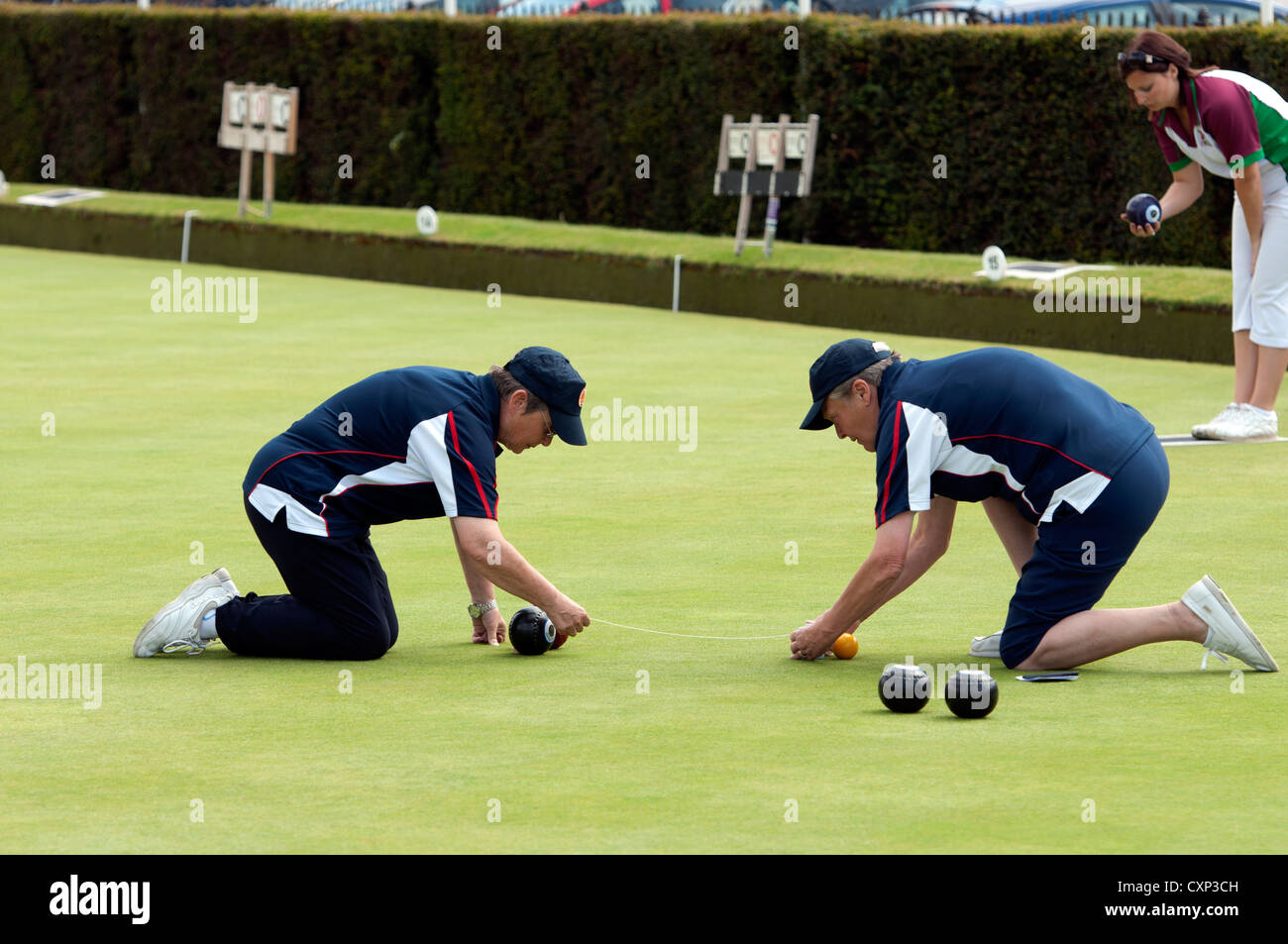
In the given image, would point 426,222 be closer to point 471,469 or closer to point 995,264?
point 995,264

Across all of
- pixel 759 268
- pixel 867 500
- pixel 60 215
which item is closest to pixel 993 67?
pixel 759 268

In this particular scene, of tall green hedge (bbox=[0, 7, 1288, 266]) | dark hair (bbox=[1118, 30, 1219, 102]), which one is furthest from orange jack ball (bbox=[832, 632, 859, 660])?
tall green hedge (bbox=[0, 7, 1288, 266])

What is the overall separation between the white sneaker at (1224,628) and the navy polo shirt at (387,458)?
7.58 ft

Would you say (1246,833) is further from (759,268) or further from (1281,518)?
(759,268)

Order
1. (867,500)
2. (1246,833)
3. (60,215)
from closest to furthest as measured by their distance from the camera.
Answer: (1246,833)
(867,500)
(60,215)

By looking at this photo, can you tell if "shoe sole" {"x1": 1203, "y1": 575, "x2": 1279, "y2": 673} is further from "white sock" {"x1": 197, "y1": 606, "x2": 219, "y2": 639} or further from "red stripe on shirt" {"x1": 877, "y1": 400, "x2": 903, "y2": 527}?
"white sock" {"x1": 197, "y1": 606, "x2": 219, "y2": 639}

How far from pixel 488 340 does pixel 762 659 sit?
936 centimetres

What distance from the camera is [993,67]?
719 inches

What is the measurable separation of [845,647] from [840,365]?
1045 millimetres

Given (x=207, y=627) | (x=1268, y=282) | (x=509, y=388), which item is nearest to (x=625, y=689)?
(x=509, y=388)

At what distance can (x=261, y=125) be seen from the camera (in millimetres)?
22516

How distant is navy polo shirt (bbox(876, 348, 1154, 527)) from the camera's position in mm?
6477

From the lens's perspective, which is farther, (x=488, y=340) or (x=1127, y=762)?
(x=488, y=340)

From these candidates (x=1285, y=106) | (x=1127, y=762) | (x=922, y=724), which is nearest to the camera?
(x=1127, y=762)
